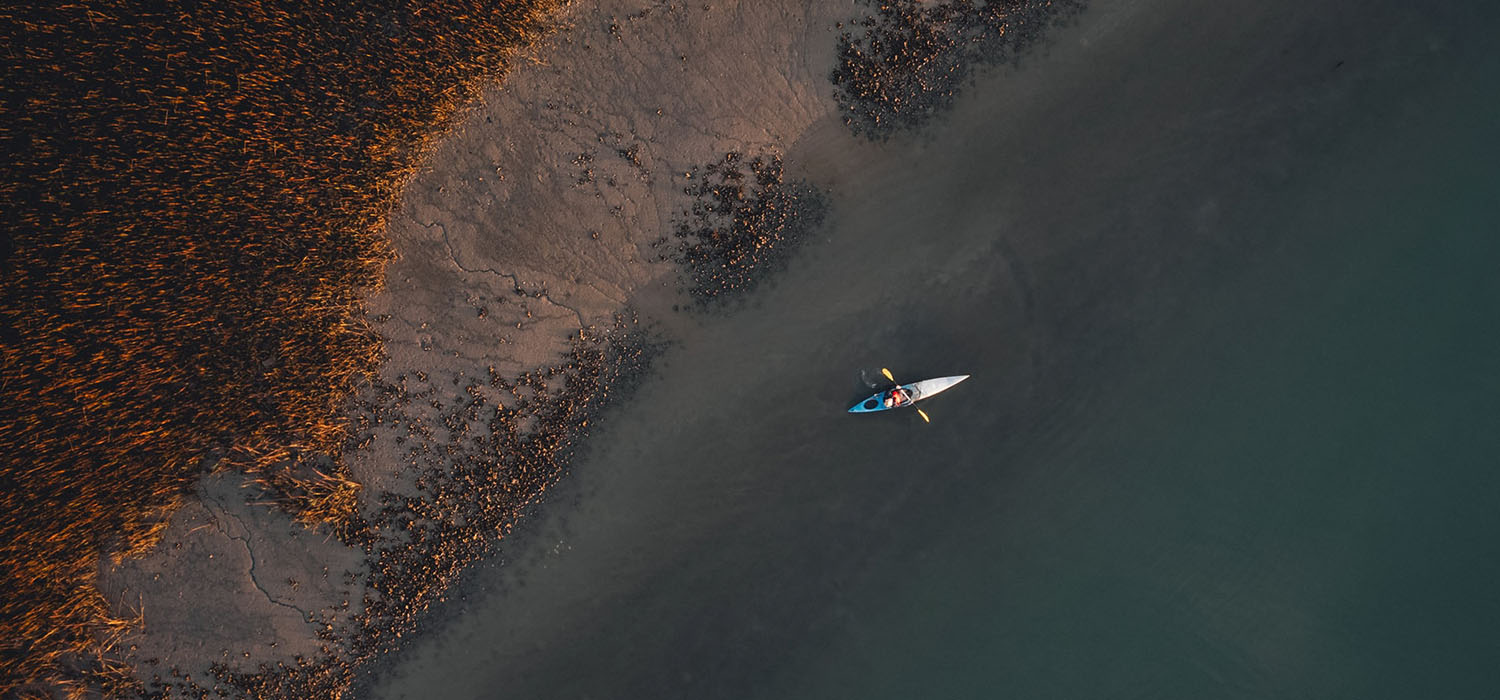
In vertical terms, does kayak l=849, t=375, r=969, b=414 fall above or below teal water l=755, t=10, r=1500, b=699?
above

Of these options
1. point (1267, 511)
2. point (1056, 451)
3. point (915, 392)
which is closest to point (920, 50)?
point (915, 392)

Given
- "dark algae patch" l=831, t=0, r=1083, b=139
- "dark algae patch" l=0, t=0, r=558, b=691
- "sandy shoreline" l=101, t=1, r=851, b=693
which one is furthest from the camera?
"dark algae patch" l=831, t=0, r=1083, b=139

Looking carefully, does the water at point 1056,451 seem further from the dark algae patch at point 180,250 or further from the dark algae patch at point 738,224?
the dark algae patch at point 180,250

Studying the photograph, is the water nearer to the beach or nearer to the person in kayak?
the beach

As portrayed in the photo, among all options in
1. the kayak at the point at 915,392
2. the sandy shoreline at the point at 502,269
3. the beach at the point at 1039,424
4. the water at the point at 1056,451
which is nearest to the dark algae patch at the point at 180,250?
the sandy shoreline at the point at 502,269

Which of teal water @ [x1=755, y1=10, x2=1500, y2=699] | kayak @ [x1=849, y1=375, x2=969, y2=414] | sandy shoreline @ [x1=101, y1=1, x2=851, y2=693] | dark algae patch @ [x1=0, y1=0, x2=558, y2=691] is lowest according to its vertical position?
teal water @ [x1=755, y1=10, x2=1500, y2=699]

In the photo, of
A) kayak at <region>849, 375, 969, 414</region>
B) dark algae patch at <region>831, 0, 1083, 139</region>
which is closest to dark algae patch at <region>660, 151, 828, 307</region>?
dark algae patch at <region>831, 0, 1083, 139</region>

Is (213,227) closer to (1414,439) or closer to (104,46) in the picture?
(104,46)

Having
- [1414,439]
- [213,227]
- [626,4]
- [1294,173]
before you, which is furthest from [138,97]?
[1414,439]
